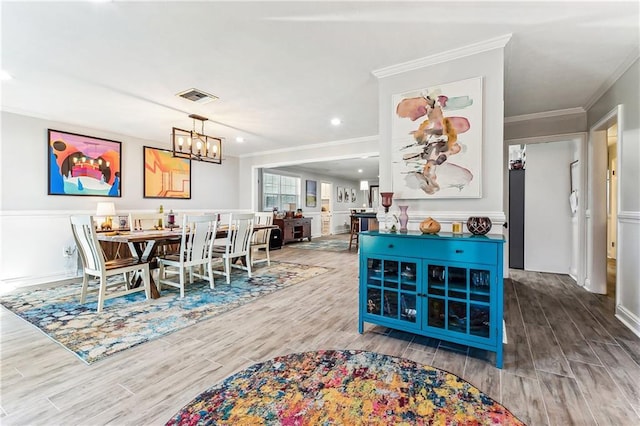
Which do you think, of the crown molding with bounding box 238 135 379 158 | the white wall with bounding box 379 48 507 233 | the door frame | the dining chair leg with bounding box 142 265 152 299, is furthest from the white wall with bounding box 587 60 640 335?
the dining chair leg with bounding box 142 265 152 299

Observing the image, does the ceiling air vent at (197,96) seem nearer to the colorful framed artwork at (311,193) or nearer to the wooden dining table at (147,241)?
the wooden dining table at (147,241)

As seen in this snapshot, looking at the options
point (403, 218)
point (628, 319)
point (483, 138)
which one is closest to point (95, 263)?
point (403, 218)

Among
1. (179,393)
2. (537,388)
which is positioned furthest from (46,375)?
(537,388)

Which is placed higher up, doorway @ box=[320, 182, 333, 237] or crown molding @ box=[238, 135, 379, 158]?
crown molding @ box=[238, 135, 379, 158]

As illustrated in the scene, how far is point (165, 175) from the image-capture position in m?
5.79

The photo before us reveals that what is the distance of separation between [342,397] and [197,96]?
3.44 meters

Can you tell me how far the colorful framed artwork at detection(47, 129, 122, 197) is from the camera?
433 cm

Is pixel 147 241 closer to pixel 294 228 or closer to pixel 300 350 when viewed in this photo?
pixel 300 350

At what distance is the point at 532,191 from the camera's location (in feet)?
15.3

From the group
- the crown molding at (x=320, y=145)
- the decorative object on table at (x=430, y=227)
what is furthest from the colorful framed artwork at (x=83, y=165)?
the decorative object on table at (x=430, y=227)

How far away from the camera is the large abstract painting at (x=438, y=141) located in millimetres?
2342

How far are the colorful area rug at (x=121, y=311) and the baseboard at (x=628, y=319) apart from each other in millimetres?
3453

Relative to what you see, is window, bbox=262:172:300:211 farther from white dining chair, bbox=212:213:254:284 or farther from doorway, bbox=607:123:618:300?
doorway, bbox=607:123:618:300

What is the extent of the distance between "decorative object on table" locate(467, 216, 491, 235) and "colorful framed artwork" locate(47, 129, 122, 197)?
5517mm
